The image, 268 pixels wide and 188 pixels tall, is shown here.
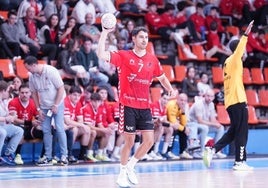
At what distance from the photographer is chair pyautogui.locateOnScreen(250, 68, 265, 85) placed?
20047 mm

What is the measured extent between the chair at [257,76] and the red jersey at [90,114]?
22.9 ft

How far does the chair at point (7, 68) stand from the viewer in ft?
49.7

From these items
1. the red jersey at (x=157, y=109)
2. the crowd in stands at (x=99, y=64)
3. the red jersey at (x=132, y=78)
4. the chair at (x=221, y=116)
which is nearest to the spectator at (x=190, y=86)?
the crowd in stands at (x=99, y=64)

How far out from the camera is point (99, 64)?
1666cm

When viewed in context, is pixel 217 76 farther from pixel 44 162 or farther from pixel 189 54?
pixel 44 162

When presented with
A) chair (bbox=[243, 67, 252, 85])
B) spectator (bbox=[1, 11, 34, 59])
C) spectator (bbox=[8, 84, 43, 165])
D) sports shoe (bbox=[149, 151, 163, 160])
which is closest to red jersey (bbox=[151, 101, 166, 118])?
sports shoe (bbox=[149, 151, 163, 160])

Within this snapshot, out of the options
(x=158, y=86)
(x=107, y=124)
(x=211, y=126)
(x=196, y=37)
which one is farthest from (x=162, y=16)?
(x=107, y=124)

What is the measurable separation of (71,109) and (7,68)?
6.71ft

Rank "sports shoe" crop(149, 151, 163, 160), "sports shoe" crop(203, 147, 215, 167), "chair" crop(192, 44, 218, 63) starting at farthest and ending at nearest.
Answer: "chair" crop(192, 44, 218, 63) < "sports shoe" crop(149, 151, 163, 160) < "sports shoe" crop(203, 147, 215, 167)

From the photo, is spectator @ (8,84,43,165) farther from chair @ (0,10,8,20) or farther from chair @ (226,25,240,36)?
chair @ (226,25,240,36)

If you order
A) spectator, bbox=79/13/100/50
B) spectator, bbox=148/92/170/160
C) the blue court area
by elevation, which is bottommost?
the blue court area

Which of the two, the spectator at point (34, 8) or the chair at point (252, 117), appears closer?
the spectator at point (34, 8)

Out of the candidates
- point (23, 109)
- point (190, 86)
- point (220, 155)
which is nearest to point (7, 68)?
point (23, 109)

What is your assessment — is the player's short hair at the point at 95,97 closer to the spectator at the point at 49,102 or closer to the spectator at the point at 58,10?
the spectator at the point at 49,102
